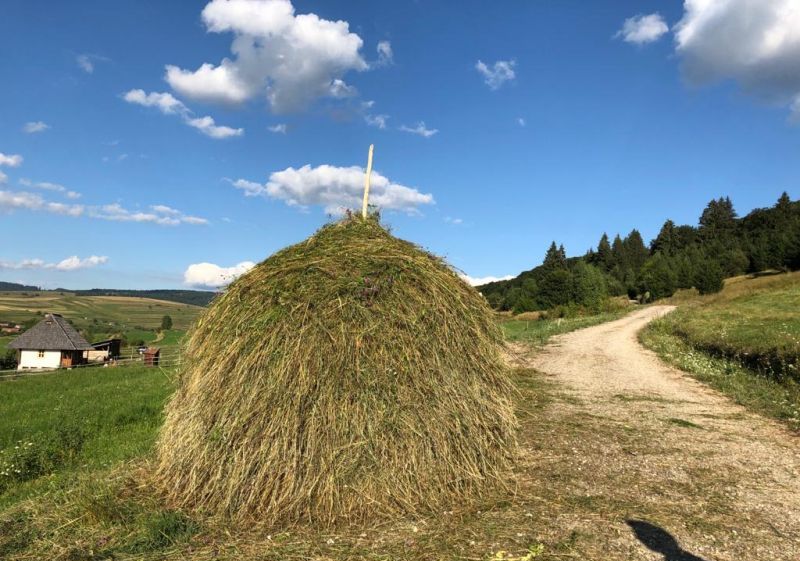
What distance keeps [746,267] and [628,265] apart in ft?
109

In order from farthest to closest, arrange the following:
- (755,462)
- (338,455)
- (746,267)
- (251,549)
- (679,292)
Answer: (746,267) → (679,292) → (755,462) → (338,455) → (251,549)

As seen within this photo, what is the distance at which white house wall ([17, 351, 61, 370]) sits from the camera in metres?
51.4

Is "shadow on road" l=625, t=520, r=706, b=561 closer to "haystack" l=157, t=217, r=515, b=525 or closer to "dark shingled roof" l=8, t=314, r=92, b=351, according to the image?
"haystack" l=157, t=217, r=515, b=525

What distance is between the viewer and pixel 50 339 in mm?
52188

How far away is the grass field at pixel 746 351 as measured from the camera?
10844 millimetres

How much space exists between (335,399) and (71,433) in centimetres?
884

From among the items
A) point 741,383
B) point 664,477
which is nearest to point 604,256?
point 741,383

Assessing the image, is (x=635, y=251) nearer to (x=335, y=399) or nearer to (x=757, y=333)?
(x=757, y=333)

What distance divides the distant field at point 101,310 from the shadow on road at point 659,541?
91.4 metres

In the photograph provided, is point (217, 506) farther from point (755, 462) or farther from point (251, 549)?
point (755, 462)

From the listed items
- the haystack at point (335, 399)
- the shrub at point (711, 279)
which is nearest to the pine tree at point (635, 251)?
the shrub at point (711, 279)

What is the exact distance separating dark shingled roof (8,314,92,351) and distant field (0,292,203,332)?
3244 centimetres

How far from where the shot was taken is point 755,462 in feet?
21.5

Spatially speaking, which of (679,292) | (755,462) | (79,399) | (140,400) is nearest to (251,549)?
(755,462)
